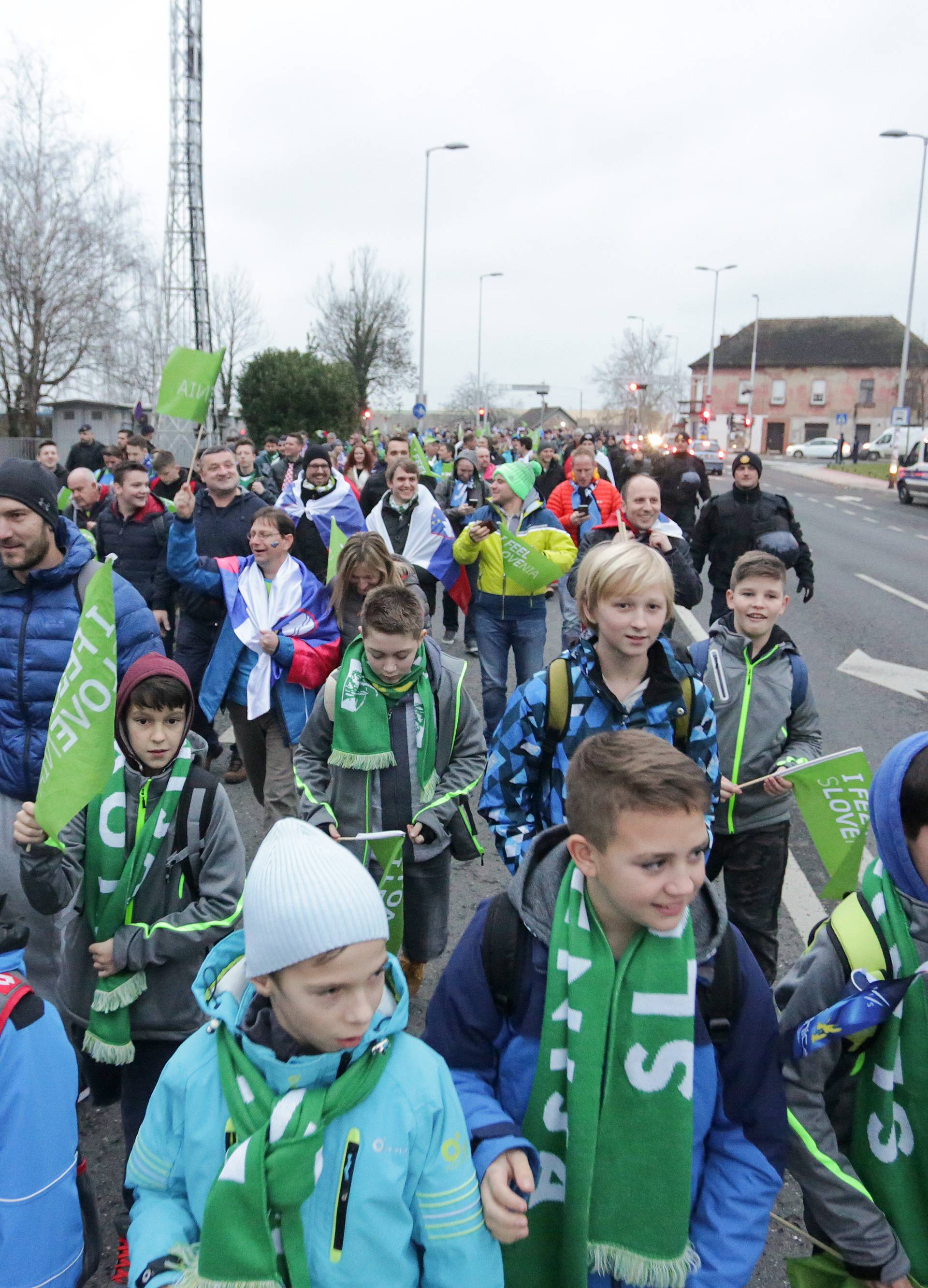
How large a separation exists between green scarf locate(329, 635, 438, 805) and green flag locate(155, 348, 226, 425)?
3.69 metres

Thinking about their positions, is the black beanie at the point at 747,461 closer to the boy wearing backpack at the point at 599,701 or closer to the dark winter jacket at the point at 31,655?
the boy wearing backpack at the point at 599,701

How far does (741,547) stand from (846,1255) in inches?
253

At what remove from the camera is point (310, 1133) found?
5.06 feet

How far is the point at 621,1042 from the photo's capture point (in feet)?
5.67

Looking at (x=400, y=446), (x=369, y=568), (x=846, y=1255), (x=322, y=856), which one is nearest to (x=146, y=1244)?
(x=322, y=856)

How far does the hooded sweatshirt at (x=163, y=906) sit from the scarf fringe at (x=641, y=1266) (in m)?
1.35

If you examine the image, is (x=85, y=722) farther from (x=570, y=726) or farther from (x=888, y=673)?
(x=888, y=673)

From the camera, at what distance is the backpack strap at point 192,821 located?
2.78m

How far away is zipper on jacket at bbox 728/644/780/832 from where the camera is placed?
371 cm

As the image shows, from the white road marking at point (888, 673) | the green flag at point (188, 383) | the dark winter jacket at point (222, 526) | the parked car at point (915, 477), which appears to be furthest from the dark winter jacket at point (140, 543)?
the parked car at point (915, 477)

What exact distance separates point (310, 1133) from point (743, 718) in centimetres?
261

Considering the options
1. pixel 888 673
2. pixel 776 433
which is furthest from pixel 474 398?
pixel 888 673

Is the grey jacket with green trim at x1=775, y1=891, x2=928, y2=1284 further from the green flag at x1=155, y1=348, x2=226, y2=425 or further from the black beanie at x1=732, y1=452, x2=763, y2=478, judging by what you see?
the black beanie at x1=732, y1=452, x2=763, y2=478

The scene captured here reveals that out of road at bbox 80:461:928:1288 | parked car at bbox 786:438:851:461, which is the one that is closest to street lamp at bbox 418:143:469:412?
road at bbox 80:461:928:1288
